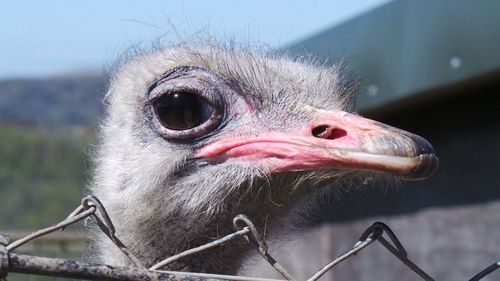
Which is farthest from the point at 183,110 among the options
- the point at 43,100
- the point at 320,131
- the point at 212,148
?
the point at 43,100

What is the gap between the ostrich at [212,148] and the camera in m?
2.86

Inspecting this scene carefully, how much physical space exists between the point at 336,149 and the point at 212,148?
1.60 ft

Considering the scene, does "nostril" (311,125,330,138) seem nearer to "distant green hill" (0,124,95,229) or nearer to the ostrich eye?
the ostrich eye

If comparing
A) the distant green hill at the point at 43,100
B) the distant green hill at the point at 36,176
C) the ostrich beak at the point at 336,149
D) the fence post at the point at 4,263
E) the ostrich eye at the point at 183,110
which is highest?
the fence post at the point at 4,263

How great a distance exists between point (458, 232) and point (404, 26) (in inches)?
46.7

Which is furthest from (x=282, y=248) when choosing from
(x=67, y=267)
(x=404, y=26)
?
(x=404, y=26)

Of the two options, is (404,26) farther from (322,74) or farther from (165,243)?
(165,243)

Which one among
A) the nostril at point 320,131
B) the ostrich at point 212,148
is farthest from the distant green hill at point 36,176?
the nostril at point 320,131

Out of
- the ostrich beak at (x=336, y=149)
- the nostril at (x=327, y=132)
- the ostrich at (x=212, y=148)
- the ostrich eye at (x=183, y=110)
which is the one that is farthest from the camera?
the ostrich eye at (x=183, y=110)

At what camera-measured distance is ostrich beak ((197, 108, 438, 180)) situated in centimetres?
236

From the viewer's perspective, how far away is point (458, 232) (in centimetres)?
576

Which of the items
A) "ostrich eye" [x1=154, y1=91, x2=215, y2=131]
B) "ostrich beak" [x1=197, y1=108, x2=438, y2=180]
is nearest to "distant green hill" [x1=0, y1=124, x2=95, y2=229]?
"ostrich eye" [x1=154, y1=91, x2=215, y2=131]

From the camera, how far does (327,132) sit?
271 centimetres

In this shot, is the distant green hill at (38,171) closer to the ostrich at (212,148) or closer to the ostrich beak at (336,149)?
the ostrich at (212,148)
